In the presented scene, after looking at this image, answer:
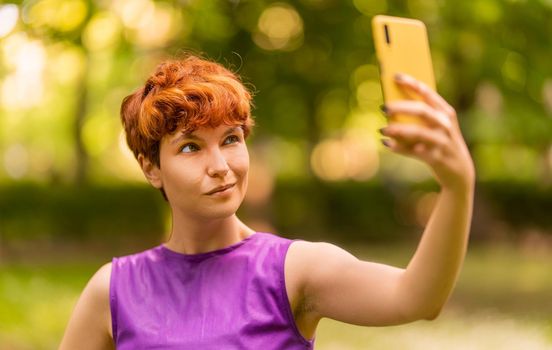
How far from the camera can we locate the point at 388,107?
180 centimetres

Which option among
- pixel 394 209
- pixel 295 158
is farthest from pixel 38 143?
pixel 394 209

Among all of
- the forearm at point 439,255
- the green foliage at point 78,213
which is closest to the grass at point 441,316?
the green foliage at point 78,213

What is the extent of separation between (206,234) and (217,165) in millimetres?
262

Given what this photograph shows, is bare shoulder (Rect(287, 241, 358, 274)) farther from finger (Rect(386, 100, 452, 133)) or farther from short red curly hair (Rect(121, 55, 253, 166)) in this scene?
finger (Rect(386, 100, 452, 133))

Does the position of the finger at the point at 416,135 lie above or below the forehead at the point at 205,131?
above

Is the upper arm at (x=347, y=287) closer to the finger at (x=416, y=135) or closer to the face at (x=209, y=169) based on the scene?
the face at (x=209, y=169)

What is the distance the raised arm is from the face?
0.23 metres

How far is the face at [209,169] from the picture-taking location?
253 cm

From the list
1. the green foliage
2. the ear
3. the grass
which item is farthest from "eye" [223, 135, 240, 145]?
the green foliage

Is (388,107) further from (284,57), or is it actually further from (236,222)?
(284,57)

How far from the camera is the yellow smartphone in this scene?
1.85 metres

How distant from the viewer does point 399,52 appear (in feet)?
6.23

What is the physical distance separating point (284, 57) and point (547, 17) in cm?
430

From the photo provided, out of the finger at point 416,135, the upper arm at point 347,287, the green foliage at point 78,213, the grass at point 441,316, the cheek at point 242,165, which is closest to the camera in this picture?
the finger at point 416,135
